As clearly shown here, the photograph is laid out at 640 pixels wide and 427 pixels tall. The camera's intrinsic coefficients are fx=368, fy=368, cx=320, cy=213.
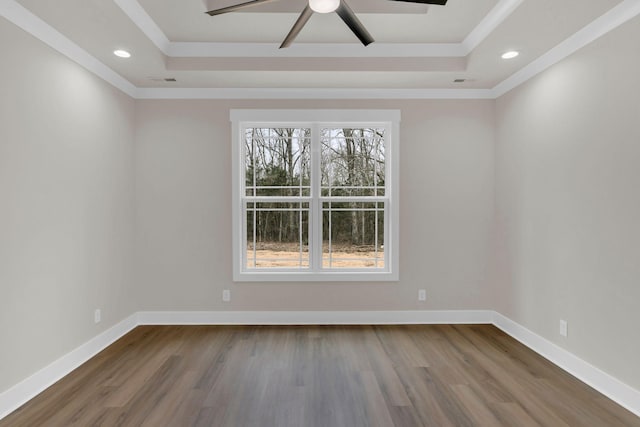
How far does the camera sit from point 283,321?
13.5 feet

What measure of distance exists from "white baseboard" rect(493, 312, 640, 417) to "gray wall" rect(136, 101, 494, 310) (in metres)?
0.53

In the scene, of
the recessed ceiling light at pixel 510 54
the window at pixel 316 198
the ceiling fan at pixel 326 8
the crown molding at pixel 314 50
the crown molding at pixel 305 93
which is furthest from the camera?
the window at pixel 316 198

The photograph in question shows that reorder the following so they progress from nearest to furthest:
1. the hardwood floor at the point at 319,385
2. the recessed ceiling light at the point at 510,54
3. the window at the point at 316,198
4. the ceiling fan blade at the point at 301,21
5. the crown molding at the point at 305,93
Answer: the ceiling fan blade at the point at 301,21 → the hardwood floor at the point at 319,385 → the recessed ceiling light at the point at 510,54 → the crown molding at the point at 305,93 → the window at the point at 316,198

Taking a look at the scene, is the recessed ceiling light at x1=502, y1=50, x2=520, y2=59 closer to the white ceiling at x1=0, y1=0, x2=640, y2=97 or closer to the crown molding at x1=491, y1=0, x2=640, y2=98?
the white ceiling at x1=0, y1=0, x2=640, y2=97

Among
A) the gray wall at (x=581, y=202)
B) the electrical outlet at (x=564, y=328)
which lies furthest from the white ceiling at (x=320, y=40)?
the electrical outlet at (x=564, y=328)

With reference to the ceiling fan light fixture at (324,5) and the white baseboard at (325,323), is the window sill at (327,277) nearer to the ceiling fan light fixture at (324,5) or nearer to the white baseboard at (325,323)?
the white baseboard at (325,323)

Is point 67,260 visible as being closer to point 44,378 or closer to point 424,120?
point 44,378

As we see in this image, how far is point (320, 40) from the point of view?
335 centimetres

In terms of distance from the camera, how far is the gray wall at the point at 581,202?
244cm

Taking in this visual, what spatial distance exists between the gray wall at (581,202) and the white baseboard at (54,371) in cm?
404

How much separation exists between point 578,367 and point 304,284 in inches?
101

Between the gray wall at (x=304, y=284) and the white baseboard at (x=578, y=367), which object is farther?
the gray wall at (x=304, y=284)

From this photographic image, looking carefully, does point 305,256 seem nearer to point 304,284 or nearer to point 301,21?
point 304,284

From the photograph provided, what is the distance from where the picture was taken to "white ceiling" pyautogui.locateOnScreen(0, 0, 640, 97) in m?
2.53
